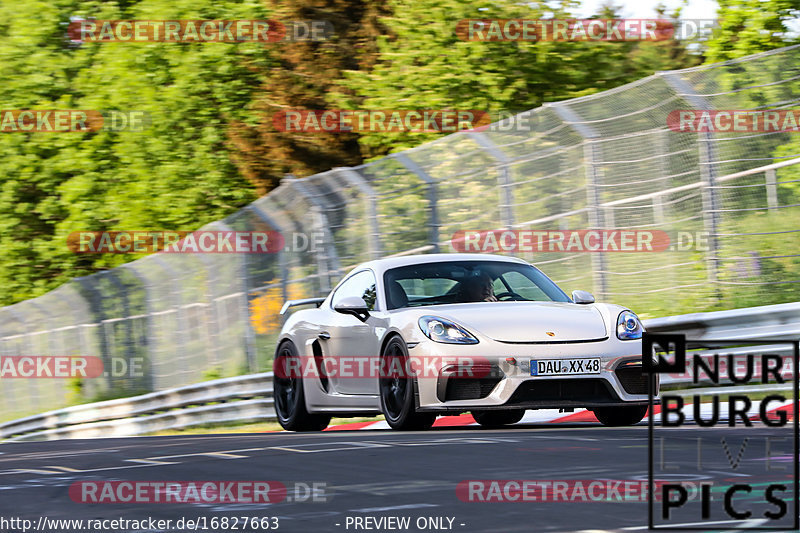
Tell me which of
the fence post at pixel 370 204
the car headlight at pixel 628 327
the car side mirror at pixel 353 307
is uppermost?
the fence post at pixel 370 204

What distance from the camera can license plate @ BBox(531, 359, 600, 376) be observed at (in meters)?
9.08

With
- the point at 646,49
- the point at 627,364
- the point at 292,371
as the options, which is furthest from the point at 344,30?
the point at 627,364

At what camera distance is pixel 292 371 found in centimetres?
1172

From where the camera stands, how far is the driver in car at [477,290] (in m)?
10.3

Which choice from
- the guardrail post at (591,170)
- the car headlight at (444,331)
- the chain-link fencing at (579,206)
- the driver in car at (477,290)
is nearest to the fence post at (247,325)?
the chain-link fencing at (579,206)

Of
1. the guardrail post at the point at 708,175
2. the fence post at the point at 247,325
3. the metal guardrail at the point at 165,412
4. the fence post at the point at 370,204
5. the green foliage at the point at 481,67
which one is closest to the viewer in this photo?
the guardrail post at the point at 708,175

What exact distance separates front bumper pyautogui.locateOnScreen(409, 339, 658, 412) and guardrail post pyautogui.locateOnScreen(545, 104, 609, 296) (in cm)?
401

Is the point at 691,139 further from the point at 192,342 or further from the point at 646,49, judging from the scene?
the point at 646,49

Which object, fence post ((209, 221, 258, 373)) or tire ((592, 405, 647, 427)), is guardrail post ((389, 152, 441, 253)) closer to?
fence post ((209, 221, 258, 373))

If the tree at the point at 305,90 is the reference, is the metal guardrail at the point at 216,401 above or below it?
below

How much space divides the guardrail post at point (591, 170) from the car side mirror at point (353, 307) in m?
3.56

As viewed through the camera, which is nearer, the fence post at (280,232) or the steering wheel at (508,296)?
the steering wheel at (508,296)

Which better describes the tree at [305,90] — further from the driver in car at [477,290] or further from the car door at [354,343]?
the driver in car at [477,290]

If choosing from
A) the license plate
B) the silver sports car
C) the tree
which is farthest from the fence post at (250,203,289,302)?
→ the tree
